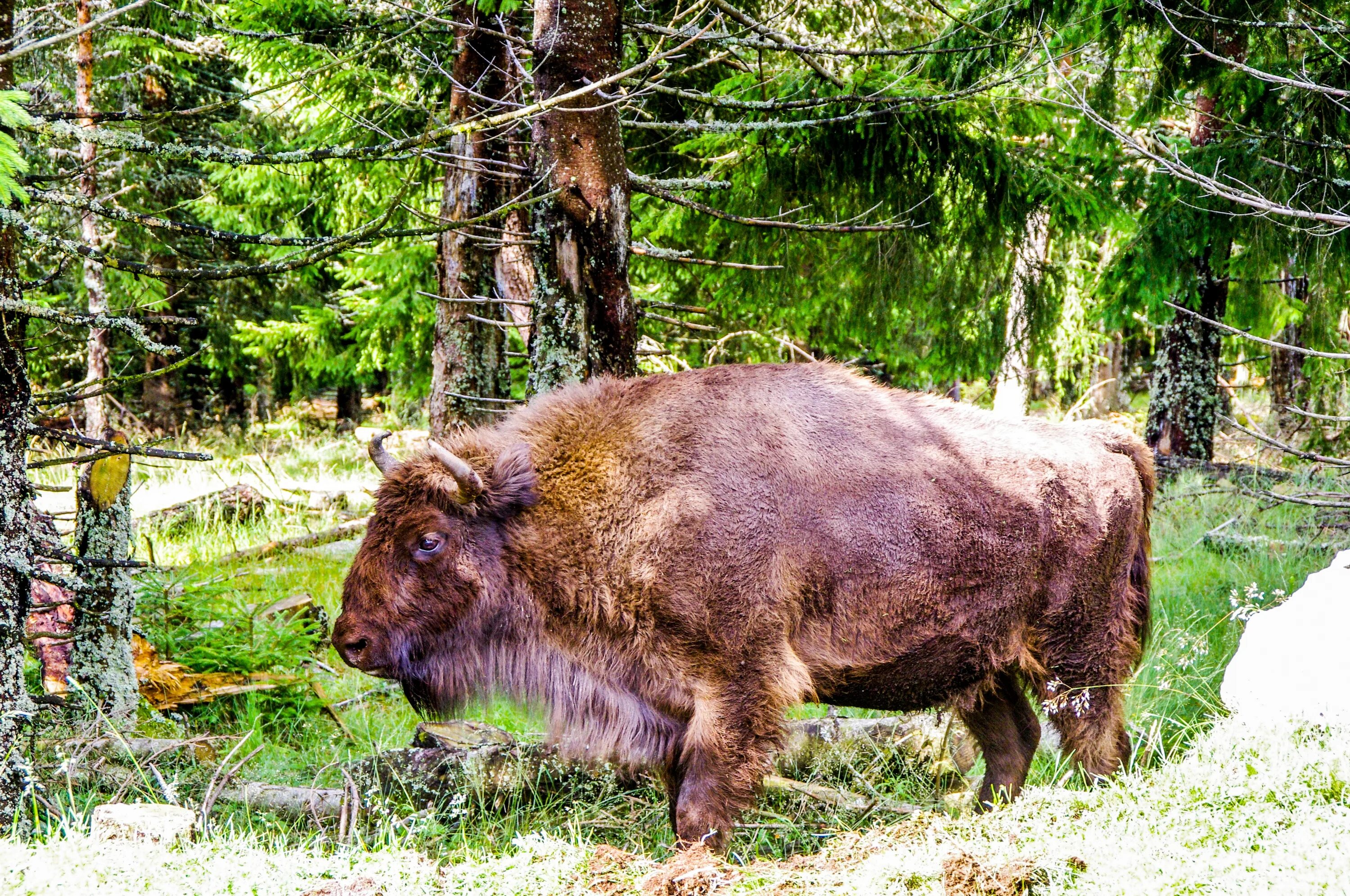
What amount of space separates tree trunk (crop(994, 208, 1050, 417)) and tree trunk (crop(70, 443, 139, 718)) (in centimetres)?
497

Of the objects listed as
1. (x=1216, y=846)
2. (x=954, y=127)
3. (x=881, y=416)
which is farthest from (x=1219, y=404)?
(x=1216, y=846)

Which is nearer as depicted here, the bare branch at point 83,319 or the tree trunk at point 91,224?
the bare branch at point 83,319

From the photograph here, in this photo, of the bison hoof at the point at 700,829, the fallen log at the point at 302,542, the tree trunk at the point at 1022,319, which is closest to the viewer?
the bison hoof at the point at 700,829

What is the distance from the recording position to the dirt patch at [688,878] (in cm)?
393

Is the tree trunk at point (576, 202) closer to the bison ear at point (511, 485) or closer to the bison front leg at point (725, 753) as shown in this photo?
the bison ear at point (511, 485)

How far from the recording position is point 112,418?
20047 mm

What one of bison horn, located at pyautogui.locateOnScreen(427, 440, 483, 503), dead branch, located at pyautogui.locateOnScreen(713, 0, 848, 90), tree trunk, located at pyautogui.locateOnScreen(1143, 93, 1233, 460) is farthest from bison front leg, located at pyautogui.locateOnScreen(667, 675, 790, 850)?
tree trunk, located at pyautogui.locateOnScreen(1143, 93, 1233, 460)

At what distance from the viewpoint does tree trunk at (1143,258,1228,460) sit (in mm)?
12008

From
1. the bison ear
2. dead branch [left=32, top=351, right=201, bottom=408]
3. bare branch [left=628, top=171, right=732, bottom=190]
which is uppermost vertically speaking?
bare branch [left=628, top=171, right=732, bottom=190]

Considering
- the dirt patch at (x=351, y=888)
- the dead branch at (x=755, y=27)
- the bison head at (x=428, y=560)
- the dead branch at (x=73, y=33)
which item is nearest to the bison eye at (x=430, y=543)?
the bison head at (x=428, y=560)

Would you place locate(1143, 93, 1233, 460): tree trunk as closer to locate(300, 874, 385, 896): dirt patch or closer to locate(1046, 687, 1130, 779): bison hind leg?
locate(1046, 687, 1130, 779): bison hind leg

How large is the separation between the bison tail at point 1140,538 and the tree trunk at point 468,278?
5444 millimetres

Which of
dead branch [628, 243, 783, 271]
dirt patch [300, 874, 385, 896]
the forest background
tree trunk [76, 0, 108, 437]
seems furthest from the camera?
tree trunk [76, 0, 108, 437]

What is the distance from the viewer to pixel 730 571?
15.6 feet
